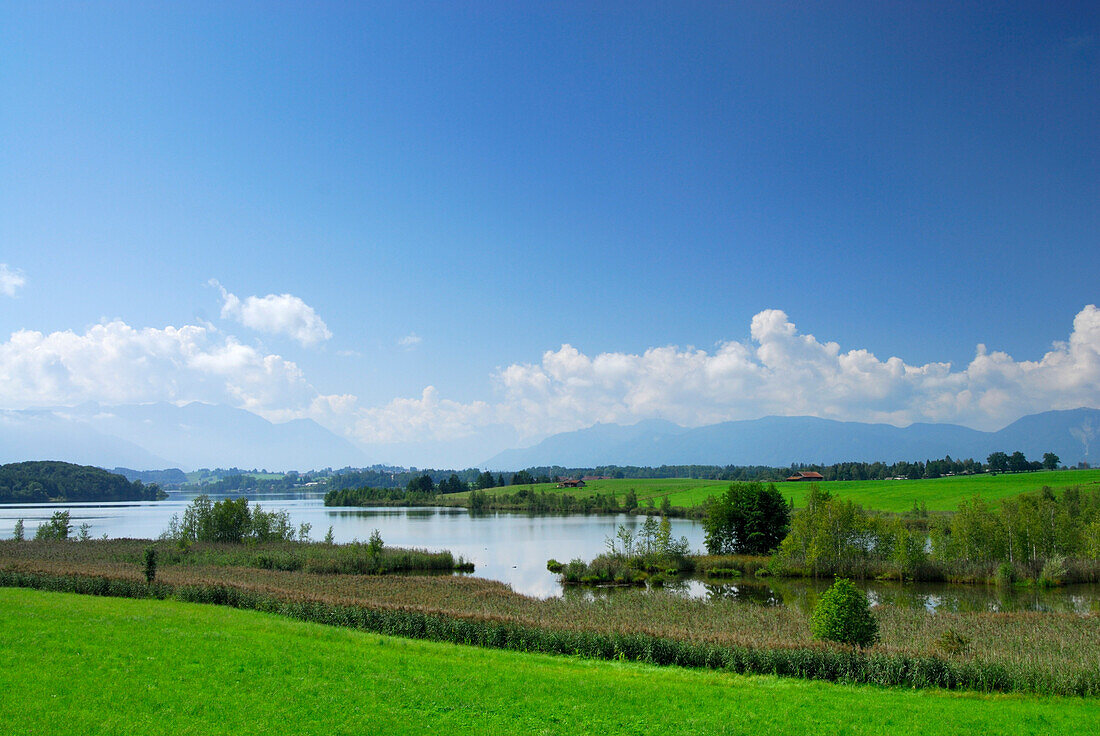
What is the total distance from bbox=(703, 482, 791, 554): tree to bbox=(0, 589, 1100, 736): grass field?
51.6 meters

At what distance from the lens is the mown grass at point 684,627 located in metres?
20.2

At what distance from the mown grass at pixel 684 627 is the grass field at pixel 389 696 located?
5.27 ft

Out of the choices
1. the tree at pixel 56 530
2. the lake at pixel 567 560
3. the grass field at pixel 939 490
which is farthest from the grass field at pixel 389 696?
the grass field at pixel 939 490

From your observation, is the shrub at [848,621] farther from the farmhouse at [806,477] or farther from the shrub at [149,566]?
the farmhouse at [806,477]

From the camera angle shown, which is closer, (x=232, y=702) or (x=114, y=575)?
(x=232, y=702)

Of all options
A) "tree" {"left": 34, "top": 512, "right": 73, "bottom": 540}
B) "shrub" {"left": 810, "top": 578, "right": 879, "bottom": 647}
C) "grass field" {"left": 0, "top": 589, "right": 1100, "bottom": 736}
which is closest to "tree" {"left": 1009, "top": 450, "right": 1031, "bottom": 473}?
"shrub" {"left": 810, "top": 578, "right": 879, "bottom": 647}

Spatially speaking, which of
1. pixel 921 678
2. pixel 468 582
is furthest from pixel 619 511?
pixel 921 678

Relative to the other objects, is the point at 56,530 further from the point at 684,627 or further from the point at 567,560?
the point at 684,627

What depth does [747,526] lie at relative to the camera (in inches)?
2756

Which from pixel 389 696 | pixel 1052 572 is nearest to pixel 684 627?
pixel 389 696

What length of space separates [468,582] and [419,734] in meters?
33.9

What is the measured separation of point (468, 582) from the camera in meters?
46.1

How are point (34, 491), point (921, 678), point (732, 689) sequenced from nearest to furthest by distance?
point (732, 689)
point (921, 678)
point (34, 491)

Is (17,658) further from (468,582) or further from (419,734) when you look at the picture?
(468,582)
